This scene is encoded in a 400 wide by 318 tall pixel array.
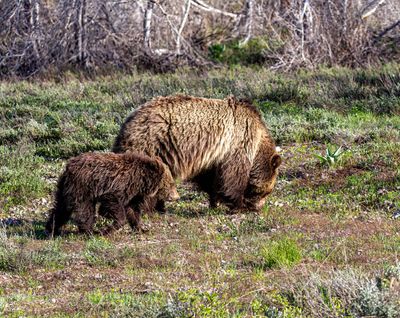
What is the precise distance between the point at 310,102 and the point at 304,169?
391 cm

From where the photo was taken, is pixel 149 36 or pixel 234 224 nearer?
pixel 234 224

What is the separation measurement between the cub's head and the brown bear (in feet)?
5.03

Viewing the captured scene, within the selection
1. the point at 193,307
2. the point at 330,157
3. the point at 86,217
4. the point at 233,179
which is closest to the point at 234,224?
the point at 233,179

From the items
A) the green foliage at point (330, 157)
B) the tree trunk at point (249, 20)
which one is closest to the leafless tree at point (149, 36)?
the tree trunk at point (249, 20)

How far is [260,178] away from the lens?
10.8 m

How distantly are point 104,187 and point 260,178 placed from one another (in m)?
2.35

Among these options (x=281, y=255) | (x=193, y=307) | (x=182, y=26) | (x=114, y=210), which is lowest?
(x=114, y=210)

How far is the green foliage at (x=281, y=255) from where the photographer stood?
7.89 m

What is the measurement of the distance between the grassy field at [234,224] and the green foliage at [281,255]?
2 cm

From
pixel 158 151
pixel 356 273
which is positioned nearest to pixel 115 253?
pixel 158 151

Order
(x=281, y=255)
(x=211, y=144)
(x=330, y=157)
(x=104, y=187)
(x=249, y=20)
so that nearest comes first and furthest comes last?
(x=281, y=255)
(x=104, y=187)
(x=211, y=144)
(x=330, y=157)
(x=249, y=20)

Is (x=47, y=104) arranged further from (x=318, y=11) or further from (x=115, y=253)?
(x=115, y=253)

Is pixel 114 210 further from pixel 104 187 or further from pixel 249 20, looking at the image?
pixel 249 20

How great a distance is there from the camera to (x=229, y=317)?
6160 mm
